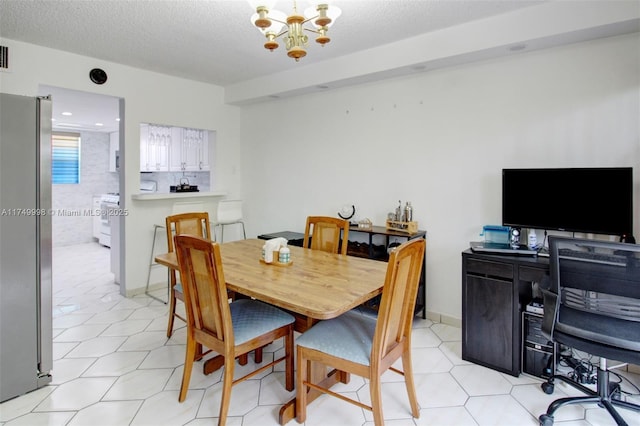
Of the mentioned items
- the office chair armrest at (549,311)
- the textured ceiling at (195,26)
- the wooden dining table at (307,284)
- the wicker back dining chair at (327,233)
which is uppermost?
the textured ceiling at (195,26)

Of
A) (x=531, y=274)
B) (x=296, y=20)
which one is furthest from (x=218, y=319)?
(x=531, y=274)

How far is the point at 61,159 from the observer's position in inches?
287

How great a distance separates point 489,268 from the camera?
257cm

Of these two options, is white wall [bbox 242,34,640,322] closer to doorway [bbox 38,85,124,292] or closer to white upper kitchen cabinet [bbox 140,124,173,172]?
white upper kitchen cabinet [bbox 140,124,173,172]

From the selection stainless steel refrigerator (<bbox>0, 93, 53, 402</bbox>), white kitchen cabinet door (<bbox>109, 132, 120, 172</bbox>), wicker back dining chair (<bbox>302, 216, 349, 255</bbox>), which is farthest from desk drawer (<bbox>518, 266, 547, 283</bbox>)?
white kitchen cabinet door (<bbox>109, 132, 120, 172</bbox>)

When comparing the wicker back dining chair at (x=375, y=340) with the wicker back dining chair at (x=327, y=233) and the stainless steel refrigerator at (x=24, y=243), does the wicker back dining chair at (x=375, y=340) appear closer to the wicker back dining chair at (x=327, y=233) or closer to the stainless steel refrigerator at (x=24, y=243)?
the wicker back dining chair at (x=327, y=233)

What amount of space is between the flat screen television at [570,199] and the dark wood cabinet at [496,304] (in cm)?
→ 36

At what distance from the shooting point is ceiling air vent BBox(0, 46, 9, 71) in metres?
3.16

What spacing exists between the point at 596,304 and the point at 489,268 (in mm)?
670

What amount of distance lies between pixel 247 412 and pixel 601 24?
323 centimetres

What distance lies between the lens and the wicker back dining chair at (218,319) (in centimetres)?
187

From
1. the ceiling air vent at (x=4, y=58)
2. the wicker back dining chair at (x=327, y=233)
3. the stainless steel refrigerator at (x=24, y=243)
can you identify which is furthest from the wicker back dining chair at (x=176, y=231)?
the ceiling air vent at (x=4, y=58)

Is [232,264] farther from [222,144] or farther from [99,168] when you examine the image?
[99,168]

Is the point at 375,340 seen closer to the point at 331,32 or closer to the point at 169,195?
the point at 331,32
